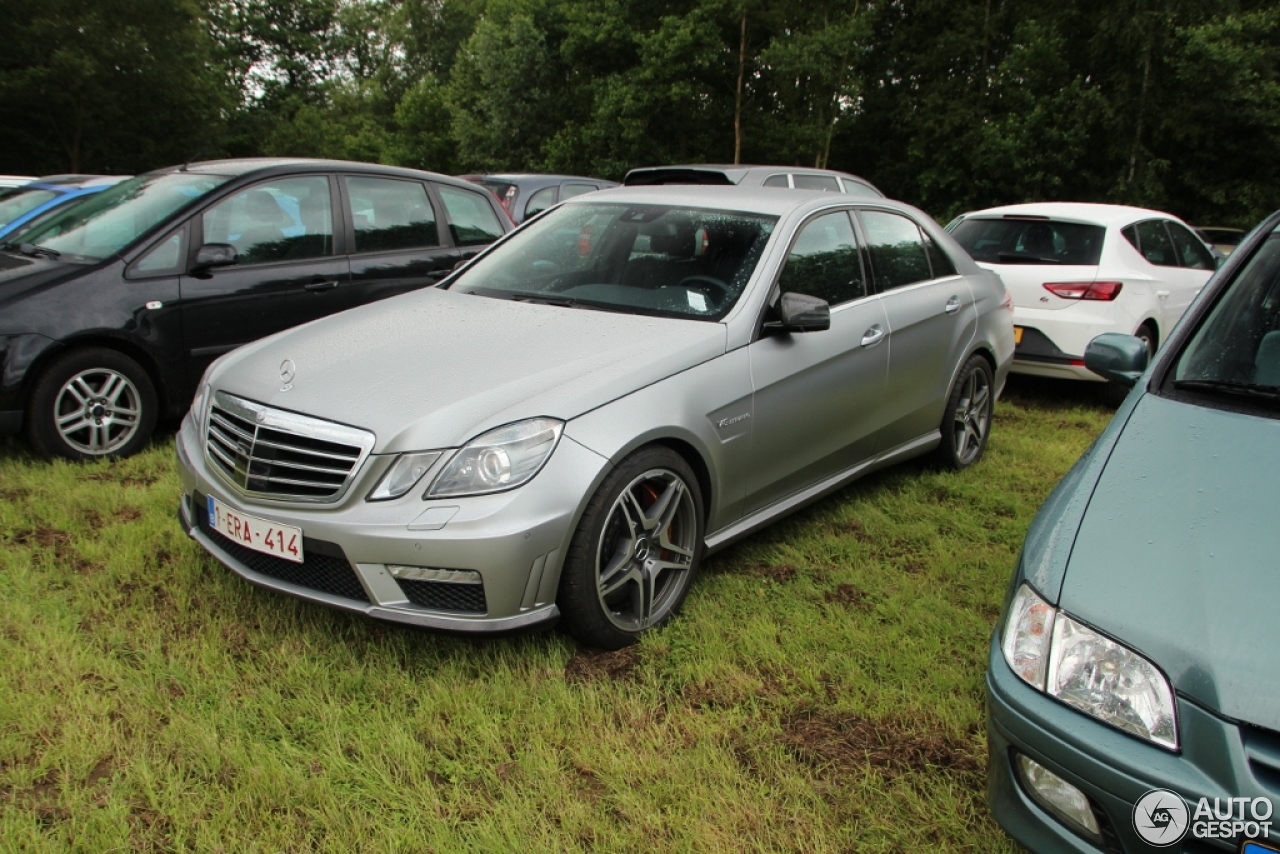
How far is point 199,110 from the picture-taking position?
3042 cm

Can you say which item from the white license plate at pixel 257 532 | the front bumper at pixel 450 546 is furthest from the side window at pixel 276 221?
the front bumper at pixel 450 546

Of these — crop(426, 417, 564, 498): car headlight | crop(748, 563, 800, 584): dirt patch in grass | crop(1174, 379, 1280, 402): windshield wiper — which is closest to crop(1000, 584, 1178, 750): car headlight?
crop(1174, 379, 1280, 402): windshield wiper

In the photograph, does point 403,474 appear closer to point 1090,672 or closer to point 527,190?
point 1090,672

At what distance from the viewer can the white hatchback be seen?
22.3 ft

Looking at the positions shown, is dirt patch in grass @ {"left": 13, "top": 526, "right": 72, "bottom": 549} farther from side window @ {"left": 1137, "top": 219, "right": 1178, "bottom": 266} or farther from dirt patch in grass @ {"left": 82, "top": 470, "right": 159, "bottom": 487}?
side window @ {"left": 1137, "top": 219, "right": 1178, "bottom": 266}

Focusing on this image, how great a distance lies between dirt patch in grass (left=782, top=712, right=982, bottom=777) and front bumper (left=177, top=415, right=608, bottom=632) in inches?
32.8

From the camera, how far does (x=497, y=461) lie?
296 centimetres

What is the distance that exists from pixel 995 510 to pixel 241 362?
11.5 feet

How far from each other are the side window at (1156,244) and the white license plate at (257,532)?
254 inches

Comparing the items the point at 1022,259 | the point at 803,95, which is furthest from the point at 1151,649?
the point at 803,95

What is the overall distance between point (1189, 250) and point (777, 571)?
5.82 m

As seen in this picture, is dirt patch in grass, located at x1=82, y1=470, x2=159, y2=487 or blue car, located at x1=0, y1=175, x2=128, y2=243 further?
blue car, located at x1=0, y1=175, x2=128, y2=243

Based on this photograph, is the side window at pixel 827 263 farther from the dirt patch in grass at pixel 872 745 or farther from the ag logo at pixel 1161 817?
the ag logo at pixel 1161 817

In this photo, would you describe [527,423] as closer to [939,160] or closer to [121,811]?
[121,811]
